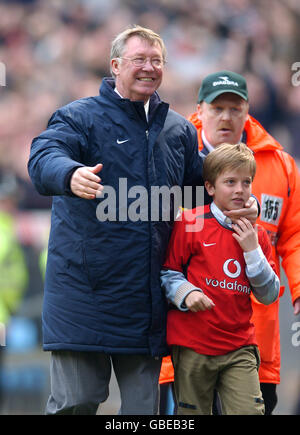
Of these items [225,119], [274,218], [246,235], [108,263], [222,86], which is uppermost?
[222,86]

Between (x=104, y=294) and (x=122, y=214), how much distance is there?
32 cm

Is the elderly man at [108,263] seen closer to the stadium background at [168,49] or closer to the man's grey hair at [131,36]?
the man's grey hair at [131,36]

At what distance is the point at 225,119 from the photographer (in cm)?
379

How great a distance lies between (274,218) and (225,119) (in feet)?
1.75

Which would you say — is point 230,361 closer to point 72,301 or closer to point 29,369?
point 72,301

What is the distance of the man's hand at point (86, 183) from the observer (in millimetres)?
2666

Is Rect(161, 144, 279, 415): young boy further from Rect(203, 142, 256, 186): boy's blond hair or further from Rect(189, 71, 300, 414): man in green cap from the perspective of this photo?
Rect(189, 71, 300, 414): man in green cap

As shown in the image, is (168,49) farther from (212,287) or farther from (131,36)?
(212,287)

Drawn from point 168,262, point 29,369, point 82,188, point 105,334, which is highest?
point 82,188

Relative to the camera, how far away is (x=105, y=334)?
302cm

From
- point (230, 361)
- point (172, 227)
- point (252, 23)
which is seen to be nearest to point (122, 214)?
point (172, 227)

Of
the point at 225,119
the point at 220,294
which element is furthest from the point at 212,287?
the point at 225,119

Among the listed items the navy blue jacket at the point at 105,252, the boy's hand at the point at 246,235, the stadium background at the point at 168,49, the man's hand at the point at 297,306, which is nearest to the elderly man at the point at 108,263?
the navy blue jacket at the point at 105,252

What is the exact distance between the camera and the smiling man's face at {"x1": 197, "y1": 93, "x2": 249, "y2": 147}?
378cm
